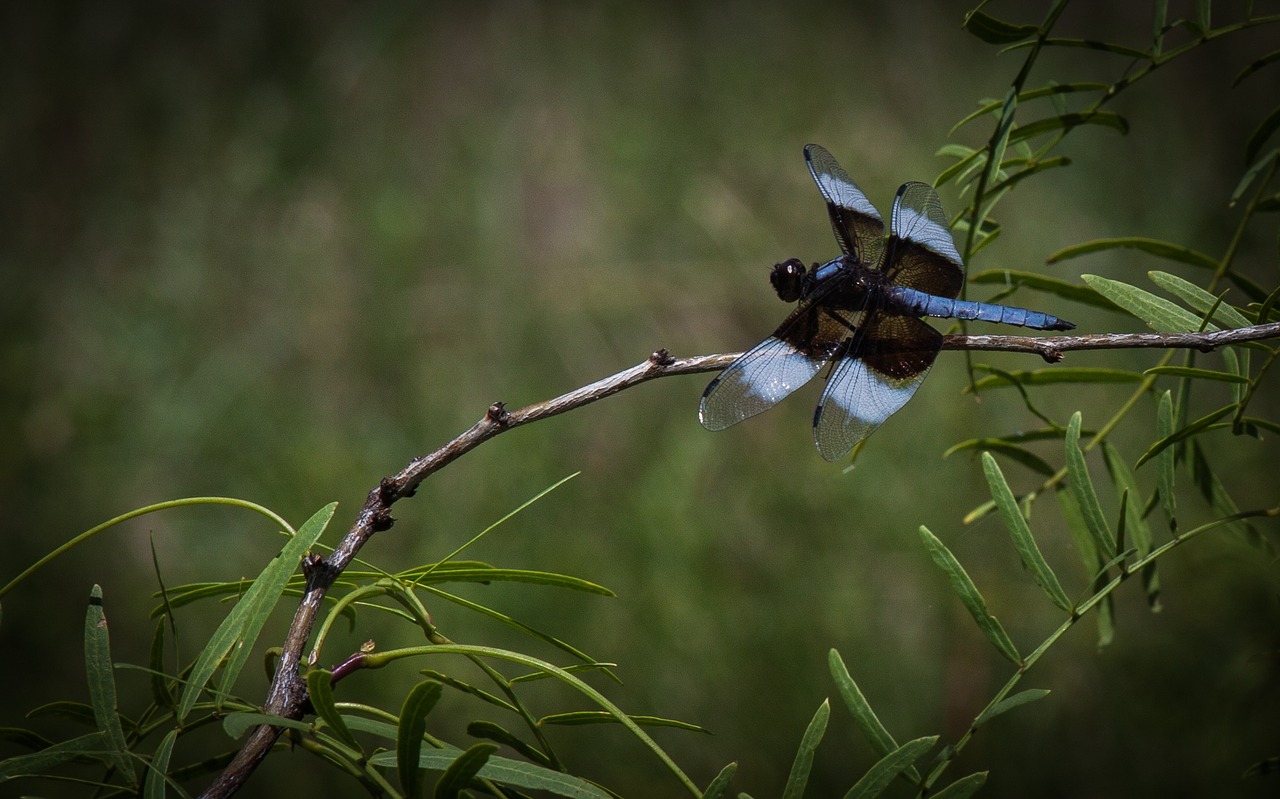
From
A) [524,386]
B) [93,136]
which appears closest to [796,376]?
[524,386]

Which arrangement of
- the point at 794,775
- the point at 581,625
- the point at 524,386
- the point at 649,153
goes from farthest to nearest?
the point at 649,153 → the point at 524,386 → the point at 581,625 → the point at 794,775

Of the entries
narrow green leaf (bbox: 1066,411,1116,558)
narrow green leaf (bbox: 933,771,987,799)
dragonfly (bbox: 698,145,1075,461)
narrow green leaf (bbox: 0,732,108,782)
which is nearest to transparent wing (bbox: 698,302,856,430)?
Answer: dragonfly (bbox: 698,145,1075,461)

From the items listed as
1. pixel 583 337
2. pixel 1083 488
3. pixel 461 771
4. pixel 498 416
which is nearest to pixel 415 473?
pixel 498 416

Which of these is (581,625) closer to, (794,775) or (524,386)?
(524,386)

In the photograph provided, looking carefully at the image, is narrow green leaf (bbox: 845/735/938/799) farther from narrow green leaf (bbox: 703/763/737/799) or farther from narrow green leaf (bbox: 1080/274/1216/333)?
narrow green leaf (bbox: 1080/274/1216/333)

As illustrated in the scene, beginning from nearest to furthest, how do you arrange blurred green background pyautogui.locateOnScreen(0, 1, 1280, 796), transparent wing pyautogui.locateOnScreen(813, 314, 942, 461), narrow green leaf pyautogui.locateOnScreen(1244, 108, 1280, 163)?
narrow green leaf pyautogui.locateOnScreen(1244, 108, 1280, 163) → transparent wing pyautogui.locateOnScreen(813, 314, 942, 461) → blurred green background pyautogui.locateOnScreen(0, 1, 1280, 796)

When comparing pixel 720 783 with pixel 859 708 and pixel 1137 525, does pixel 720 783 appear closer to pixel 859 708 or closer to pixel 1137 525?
pixel 859 708
